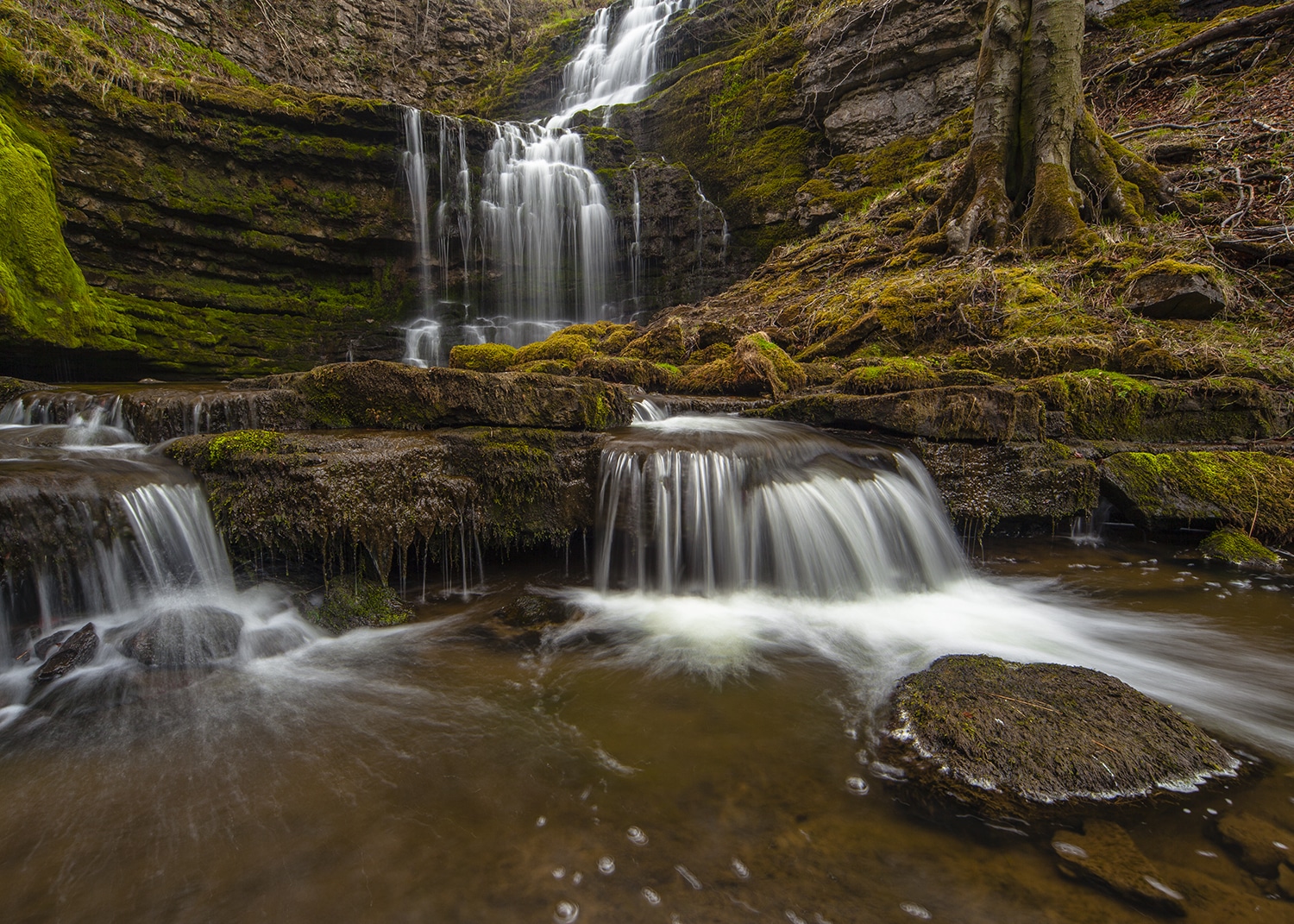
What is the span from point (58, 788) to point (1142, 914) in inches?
142

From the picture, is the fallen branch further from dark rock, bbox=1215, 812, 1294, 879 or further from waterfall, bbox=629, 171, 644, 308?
dark rock, bbox=1215, 812, 1294, 879

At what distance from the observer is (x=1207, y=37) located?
9531 millimetres

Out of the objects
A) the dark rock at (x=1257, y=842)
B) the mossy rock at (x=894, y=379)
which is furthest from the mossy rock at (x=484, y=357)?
the dark rock at (x=1257, y=842)

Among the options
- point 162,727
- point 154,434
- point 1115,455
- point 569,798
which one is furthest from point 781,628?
point 154,434

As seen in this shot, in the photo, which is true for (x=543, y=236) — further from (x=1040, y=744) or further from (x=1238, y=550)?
(x=1040, y=744)

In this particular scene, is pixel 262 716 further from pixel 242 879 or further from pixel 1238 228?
pixel 1238 228

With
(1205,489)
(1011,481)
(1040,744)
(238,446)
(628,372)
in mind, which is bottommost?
(1040,744)

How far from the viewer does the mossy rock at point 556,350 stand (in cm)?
879

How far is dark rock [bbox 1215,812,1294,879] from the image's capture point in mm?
1579

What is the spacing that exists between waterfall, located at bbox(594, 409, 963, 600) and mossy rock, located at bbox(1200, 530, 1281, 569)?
1.91m

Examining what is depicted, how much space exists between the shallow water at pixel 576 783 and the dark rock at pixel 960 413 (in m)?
1.68

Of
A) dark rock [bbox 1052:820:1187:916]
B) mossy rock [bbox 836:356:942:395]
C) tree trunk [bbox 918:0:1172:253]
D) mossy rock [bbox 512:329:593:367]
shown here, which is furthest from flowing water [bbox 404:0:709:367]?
dark rock [bbox 1052:820:1187:916]

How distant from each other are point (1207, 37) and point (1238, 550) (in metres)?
11.1

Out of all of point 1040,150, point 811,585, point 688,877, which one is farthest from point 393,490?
point 1040,150
